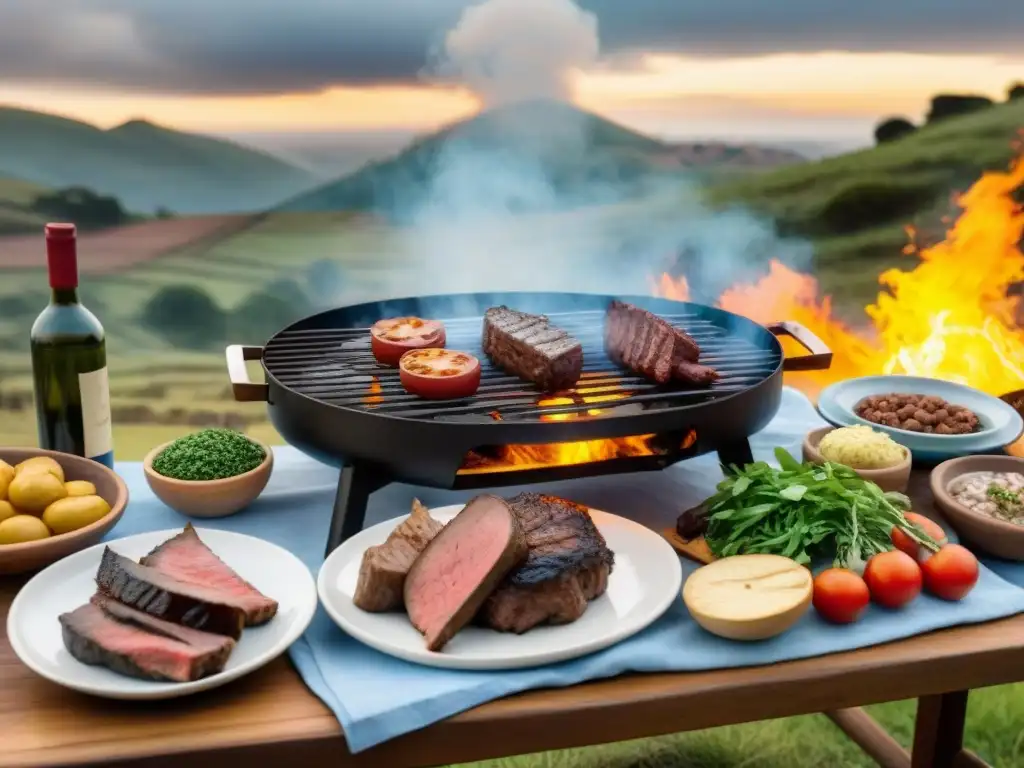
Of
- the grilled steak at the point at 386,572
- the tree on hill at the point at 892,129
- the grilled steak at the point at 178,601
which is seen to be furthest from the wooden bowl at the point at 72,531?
the tree on hill at the point at 892,129

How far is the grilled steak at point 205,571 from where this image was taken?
2250mm

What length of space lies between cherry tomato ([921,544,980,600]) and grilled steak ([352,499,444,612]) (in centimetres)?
125

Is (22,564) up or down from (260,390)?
down

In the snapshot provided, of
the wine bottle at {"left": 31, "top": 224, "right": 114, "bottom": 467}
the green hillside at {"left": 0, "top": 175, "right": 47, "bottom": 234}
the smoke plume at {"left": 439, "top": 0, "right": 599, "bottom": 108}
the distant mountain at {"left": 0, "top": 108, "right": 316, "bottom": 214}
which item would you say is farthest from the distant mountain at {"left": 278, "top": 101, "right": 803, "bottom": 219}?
the wine bottle at {"left": 31, "top": 224, "right": 114, "bottom": 467}

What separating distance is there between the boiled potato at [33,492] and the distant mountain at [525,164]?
14.2 feet

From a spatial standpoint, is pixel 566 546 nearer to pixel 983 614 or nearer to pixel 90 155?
pixel 983 614

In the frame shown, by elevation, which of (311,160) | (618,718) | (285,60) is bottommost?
(618,718)

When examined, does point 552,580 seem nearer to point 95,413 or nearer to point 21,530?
point 21,530

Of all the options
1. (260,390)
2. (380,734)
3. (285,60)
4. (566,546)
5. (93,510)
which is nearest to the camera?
(380,734)

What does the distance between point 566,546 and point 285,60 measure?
4925mm

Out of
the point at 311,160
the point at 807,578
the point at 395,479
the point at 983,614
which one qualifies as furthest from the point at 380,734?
the point at 311,160

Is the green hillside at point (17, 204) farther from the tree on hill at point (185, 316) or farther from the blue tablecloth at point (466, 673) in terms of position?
the blue tablecloth at point (466, 673)

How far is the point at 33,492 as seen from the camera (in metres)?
2.65

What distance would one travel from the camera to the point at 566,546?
2.38 meters
